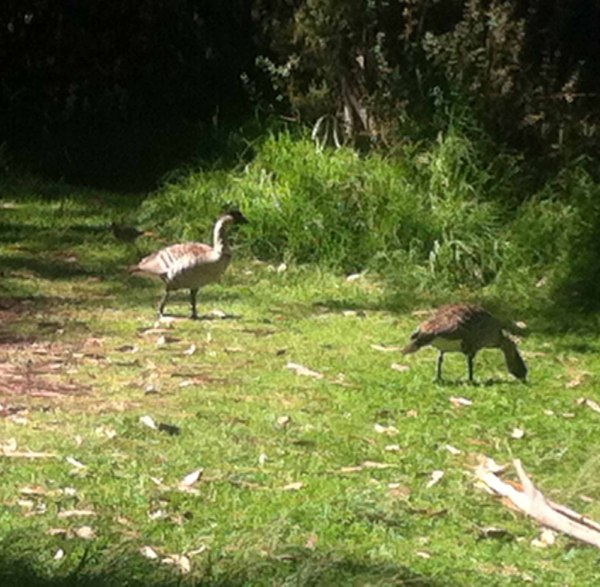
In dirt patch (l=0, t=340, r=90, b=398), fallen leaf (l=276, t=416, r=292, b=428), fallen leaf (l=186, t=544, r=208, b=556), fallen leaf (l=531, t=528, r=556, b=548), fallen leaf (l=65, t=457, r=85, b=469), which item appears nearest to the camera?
fallen leaf (l=186, t=544, r=208, b=556)

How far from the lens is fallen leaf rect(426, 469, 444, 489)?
7385 millimetres

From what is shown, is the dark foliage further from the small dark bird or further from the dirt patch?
the dirt patch

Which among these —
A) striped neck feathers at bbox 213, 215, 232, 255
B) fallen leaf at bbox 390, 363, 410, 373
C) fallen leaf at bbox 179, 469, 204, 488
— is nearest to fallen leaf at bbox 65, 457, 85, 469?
fallen leaf at bbox 179, 469, 204, 488

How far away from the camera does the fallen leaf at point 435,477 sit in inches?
291

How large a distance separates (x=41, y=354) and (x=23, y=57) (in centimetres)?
813

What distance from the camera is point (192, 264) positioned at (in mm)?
10461

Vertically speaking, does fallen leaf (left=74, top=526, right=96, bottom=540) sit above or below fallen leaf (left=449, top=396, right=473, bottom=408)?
above

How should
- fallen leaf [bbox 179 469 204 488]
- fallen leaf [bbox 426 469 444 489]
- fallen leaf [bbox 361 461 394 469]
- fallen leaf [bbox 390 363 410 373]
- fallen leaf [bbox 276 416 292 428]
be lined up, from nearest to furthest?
fallen leaf [bbox 179 469 204 488], fallen leaf [bbox 426 469 444 489], fallen leaf [bbox 361 461 394 469], fallen leaf [bbox 276 416 292 428], fallen leaf [bbox 390 363 410 373]

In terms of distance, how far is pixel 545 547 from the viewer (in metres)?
6.61

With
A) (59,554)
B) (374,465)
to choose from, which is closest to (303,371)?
(374,465)

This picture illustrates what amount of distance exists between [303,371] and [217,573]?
3637 mm

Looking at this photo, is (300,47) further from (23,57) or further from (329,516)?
(329,516)

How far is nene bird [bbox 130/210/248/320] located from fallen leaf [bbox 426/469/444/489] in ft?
10.8

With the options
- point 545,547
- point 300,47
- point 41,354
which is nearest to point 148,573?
point 545,547
